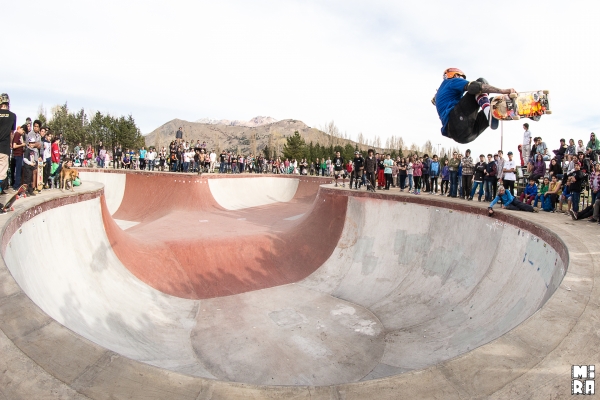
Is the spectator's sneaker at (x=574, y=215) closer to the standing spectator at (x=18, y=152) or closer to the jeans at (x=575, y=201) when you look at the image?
the jeans at (x=575, y=201)

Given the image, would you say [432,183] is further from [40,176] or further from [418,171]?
[40,176]

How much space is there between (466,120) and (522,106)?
0.70 meters

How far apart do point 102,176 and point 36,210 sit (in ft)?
50.6

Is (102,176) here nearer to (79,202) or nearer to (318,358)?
(79,202)

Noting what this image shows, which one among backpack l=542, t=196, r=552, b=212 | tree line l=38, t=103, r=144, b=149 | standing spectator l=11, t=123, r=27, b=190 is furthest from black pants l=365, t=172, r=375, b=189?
tree line l=38, t=103, r=144, b=149

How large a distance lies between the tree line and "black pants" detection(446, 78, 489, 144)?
149 feet

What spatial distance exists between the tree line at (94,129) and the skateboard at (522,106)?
45.9 metres

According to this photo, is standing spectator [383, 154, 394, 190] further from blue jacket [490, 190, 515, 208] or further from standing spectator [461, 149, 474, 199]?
blue jacket [490, 190, 515, 208]

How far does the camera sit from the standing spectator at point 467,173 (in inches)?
433

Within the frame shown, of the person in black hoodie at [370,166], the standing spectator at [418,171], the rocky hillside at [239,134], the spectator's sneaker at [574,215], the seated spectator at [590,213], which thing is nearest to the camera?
the seated spectator at [590,213]

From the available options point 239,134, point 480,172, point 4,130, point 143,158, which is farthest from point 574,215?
point 239,134

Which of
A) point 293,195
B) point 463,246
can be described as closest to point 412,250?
point 463,246

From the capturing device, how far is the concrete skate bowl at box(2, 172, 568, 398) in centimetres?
546

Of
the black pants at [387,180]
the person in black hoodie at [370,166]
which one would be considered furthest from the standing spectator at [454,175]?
the black pants at [387,180]
